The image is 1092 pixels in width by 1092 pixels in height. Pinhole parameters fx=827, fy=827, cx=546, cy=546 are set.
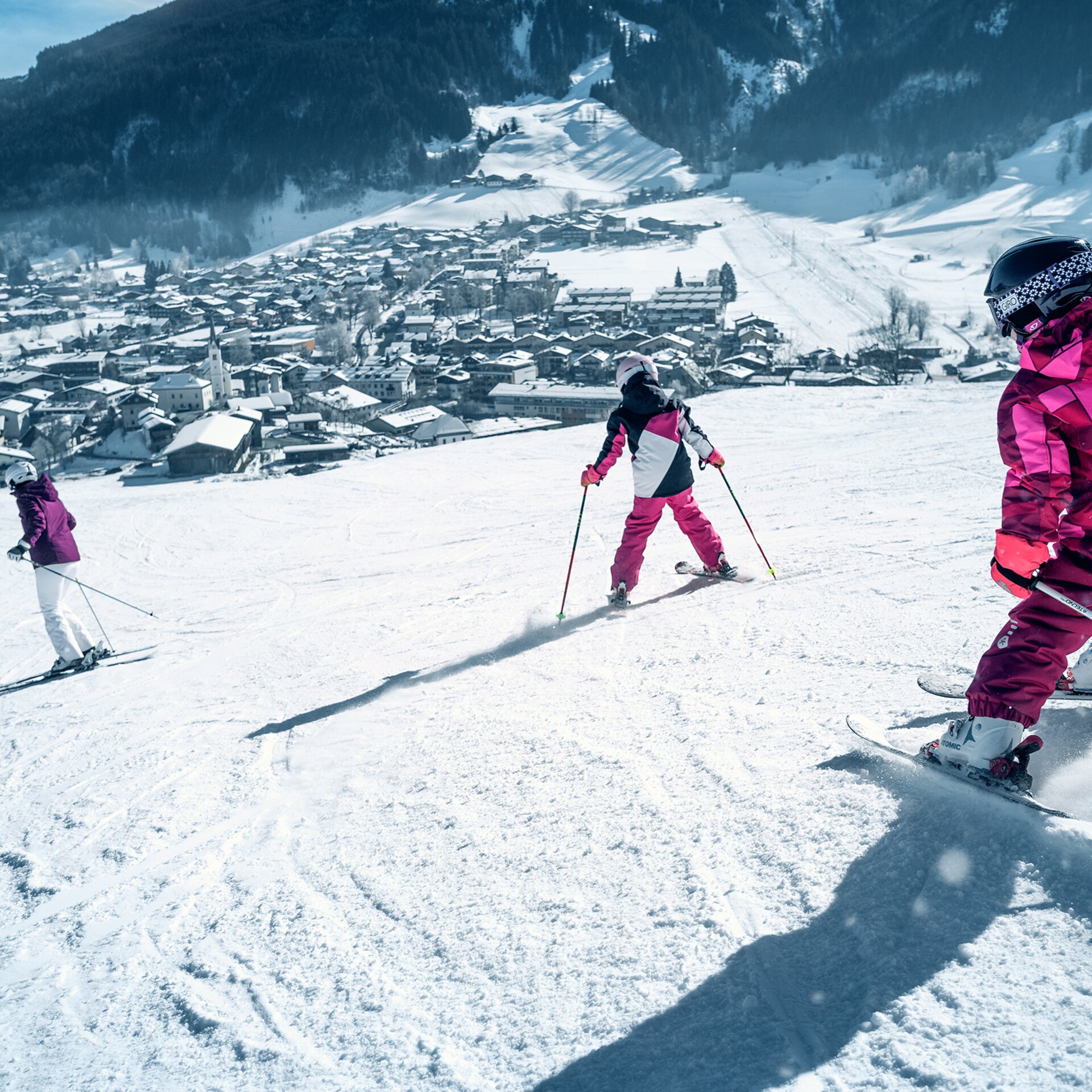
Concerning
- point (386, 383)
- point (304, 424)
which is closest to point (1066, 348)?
A: point (304, 424)

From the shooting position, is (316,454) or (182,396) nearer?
(316,454)

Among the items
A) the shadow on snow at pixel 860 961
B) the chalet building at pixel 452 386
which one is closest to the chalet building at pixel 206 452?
the chalet building at pixel 452 386

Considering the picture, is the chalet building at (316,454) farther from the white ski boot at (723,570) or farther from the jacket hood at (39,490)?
the white ski boot at (723,570)

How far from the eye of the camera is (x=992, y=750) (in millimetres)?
1958

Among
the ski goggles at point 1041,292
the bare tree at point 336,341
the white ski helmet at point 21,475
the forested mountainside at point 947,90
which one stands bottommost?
the white ski helmet at point 21,475

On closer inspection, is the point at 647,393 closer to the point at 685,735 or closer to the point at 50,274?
the point at 685,735

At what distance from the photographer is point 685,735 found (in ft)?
8.61

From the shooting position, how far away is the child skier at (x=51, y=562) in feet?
16.5

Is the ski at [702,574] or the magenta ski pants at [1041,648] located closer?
the magenta ski pants at [1041,648]

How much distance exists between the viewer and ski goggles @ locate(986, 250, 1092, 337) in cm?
190

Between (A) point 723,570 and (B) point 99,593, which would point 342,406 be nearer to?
(B) point 99,593

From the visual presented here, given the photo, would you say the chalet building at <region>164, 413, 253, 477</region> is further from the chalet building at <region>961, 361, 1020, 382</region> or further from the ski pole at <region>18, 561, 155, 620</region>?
the chalet building at <region>961, 361, 1020, 382</region>

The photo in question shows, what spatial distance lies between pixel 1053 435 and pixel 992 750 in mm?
745

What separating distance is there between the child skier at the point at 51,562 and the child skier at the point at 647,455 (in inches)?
131
